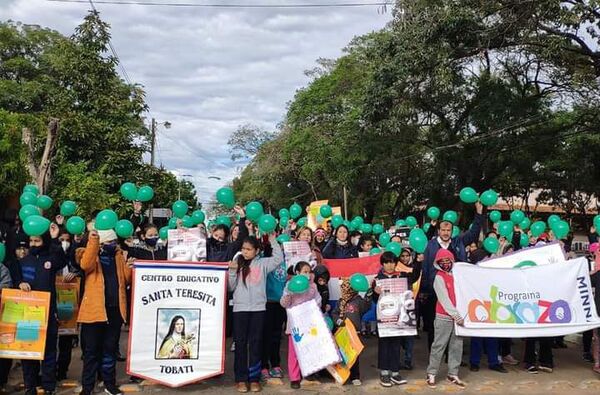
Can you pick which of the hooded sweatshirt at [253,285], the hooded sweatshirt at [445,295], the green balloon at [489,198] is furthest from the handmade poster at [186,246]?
the green balloon at [489,198]

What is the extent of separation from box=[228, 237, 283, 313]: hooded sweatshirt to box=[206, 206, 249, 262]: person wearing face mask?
51 cm

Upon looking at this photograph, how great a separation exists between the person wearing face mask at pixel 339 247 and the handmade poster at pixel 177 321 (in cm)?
274

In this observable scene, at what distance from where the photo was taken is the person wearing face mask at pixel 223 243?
6.88 meters

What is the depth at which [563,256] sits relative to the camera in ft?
24.6

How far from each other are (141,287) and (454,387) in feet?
12.1

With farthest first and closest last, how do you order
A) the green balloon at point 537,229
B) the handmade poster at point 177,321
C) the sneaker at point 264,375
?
1. the green balloon at point 537,229
2. the sneaker at point 264,375
3. the handmade poster at point 177,321

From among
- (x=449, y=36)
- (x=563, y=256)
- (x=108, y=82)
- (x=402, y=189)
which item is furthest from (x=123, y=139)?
(x=402, y=189)

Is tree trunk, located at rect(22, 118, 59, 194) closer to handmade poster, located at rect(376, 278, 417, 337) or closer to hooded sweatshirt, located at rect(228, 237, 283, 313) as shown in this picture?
hooded sweatshirt, located at rect(228, 237, 283, 313)

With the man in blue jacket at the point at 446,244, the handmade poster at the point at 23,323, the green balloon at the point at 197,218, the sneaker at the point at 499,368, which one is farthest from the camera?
the green balloon at the point at 197,218

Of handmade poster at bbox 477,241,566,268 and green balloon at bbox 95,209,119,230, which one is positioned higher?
green balloon at bbox 95,209,119,230

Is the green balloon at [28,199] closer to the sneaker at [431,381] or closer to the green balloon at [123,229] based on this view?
the green balloon at [123,229]

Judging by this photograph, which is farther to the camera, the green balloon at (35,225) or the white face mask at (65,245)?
the white face mask at (65,245)

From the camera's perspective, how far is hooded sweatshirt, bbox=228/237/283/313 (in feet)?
20.7

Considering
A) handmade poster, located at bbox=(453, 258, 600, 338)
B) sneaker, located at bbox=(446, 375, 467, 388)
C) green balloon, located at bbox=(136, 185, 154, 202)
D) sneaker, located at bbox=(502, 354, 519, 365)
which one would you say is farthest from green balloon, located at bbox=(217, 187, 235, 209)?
sneaker, located at bbox=(502, 354, 519, 365)
